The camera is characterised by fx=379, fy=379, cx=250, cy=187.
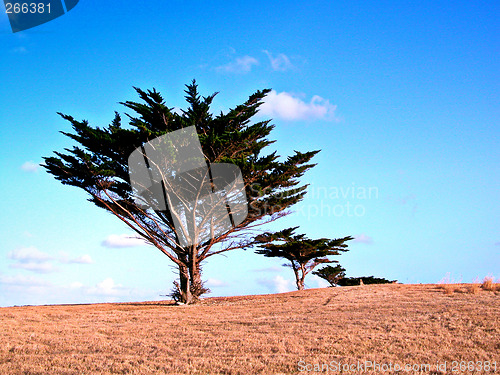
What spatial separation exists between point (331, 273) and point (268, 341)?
86.1ft

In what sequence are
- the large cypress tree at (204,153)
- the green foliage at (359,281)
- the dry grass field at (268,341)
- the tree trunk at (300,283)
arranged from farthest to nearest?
the green foliage at (359,281), the tree trunk at (300,283), the large cypress tree at (204,153), the dry grass field at (268,341)

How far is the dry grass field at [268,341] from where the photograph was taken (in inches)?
255

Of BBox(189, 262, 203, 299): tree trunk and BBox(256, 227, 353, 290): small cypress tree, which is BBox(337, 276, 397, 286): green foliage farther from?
BBox(189, 262, 203, 299): tree trunk

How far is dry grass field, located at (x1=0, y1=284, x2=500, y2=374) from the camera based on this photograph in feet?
21.2

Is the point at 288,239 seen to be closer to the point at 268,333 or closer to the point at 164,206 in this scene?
the point at 164,206

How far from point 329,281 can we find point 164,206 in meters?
19.9

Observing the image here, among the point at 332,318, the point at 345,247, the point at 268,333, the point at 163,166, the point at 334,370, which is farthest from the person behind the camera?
the point at 345,247

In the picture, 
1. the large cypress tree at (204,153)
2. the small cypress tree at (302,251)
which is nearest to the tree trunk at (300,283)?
the small cypress tree at (302,251)

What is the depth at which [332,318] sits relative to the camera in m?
11.2

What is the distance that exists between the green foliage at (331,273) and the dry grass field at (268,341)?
19.4 metres

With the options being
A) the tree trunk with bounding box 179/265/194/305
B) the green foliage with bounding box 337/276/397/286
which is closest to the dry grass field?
the tree trunk with bounding box 179/265/194/305

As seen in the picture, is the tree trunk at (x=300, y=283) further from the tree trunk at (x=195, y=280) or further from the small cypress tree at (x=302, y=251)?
the tree trunk at (x=195, y=280)

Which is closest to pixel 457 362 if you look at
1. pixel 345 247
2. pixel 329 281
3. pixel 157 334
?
pixel 157 334

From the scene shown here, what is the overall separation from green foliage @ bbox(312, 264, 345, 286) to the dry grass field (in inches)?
762
